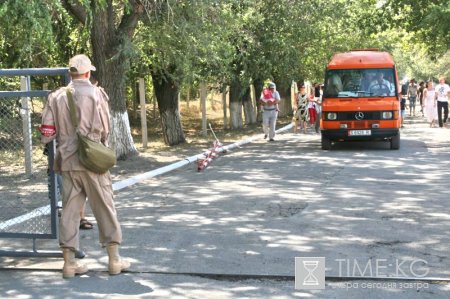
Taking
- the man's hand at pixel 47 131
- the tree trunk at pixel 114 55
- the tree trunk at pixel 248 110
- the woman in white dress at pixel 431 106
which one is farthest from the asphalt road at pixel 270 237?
the tree trunk at pixel 248 110

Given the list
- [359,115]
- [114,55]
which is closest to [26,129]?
[114,55]

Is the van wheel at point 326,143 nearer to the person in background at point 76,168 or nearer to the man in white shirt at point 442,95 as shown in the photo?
the man in white shirt at point 442,95

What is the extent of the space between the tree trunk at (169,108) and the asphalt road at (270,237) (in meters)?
7.39

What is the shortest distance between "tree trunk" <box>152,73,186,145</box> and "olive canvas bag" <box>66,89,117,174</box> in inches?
573

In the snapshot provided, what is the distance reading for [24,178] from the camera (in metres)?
12.1

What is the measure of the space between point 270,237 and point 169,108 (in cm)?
1356

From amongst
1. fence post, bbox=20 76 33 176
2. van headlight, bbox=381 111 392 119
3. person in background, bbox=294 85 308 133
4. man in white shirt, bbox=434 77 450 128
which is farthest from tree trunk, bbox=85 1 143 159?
man in white shirt, bbox=434 77 450 128

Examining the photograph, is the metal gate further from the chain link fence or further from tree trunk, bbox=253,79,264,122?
tree trunk, bbox=253,79,264,122

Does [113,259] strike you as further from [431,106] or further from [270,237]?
[431,106]

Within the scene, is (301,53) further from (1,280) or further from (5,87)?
(1,280)

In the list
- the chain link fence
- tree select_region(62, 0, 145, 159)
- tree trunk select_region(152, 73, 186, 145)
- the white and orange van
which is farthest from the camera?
tree trunk select_region(152, 73, 186, 145)

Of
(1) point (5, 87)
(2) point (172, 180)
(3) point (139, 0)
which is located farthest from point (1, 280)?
(1) point (5, 87)

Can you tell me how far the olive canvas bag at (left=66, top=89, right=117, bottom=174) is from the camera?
570 cm

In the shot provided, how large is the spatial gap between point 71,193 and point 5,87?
14.9 m
